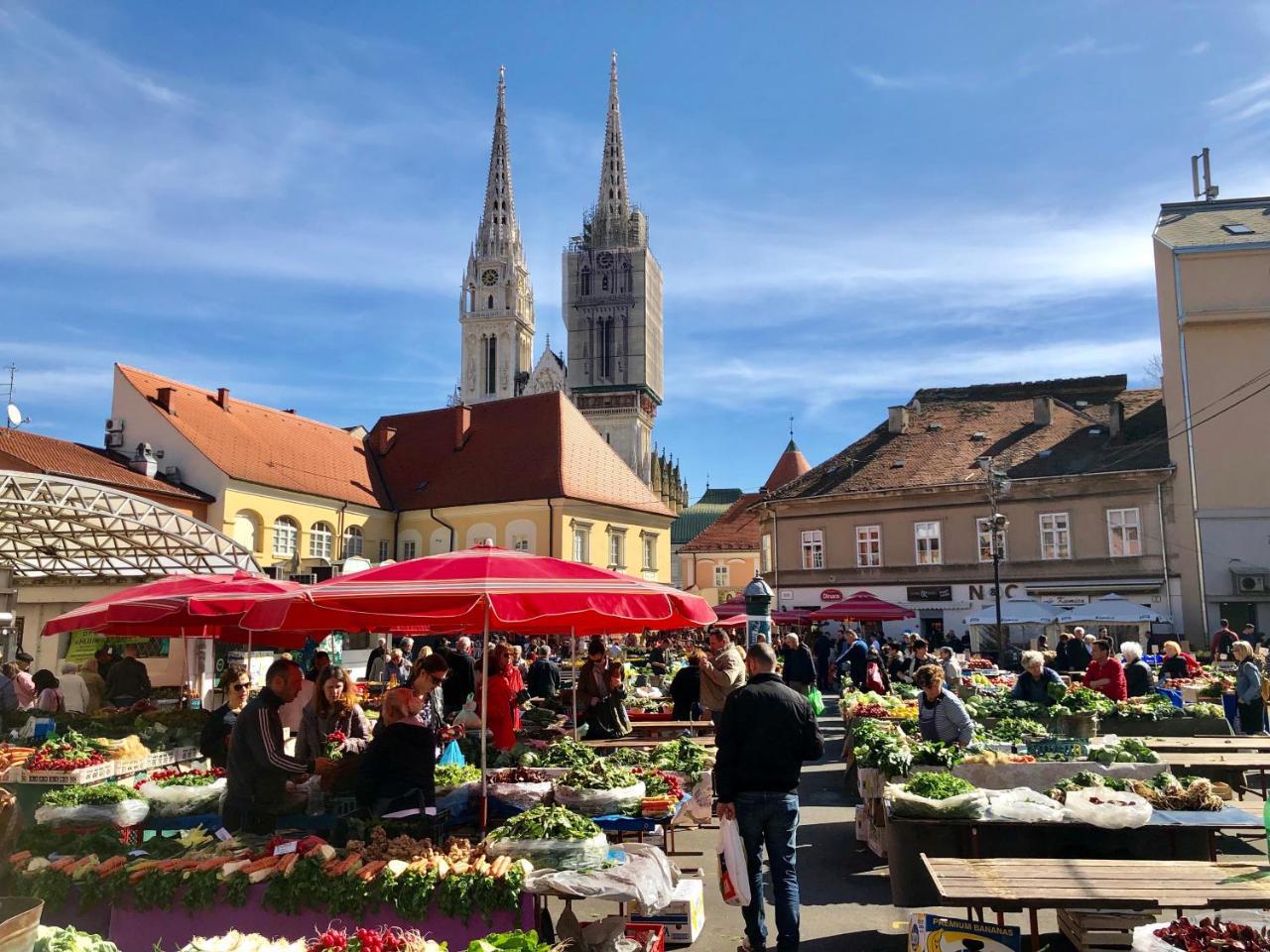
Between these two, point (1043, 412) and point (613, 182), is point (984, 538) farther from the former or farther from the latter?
point (613, 182)

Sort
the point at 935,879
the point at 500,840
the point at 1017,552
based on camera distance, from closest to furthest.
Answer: the point at 935,879, the point at 500,840, the point at 1017,552

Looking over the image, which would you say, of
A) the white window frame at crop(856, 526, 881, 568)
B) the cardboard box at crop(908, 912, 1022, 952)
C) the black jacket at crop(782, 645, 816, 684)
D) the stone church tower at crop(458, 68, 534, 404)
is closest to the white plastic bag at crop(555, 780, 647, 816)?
the cardboard box at crop(908, 912, 1022, 952)

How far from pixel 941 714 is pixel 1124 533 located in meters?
25.2

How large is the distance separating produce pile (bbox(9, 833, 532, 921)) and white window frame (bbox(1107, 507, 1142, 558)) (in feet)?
98.7

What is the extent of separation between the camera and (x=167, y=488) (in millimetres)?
34531

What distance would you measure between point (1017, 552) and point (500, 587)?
29.8 meters

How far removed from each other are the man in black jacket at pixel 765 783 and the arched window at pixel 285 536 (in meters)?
35.6

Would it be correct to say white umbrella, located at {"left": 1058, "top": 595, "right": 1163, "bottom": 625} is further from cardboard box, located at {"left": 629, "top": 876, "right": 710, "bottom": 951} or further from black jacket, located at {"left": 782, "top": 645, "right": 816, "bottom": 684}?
cardboard box, located at {"left": 629, "top": 876, "right": 710, "bottom": 951}

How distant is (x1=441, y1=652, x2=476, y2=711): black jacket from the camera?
12.9 meters

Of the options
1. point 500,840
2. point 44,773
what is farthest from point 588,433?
point 500,840

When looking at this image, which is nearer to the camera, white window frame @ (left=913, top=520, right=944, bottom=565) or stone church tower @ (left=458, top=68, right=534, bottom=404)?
white window frame @ (left=913, top=520, right=944, bottom=565)

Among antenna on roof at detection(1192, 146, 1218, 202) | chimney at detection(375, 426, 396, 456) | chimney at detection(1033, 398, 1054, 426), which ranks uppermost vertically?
antenna on roof at detection(1192, 146, 1218, 202)

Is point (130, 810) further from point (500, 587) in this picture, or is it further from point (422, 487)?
point (422, 487)

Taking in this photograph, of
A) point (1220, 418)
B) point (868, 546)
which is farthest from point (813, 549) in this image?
point (1220, 418)
